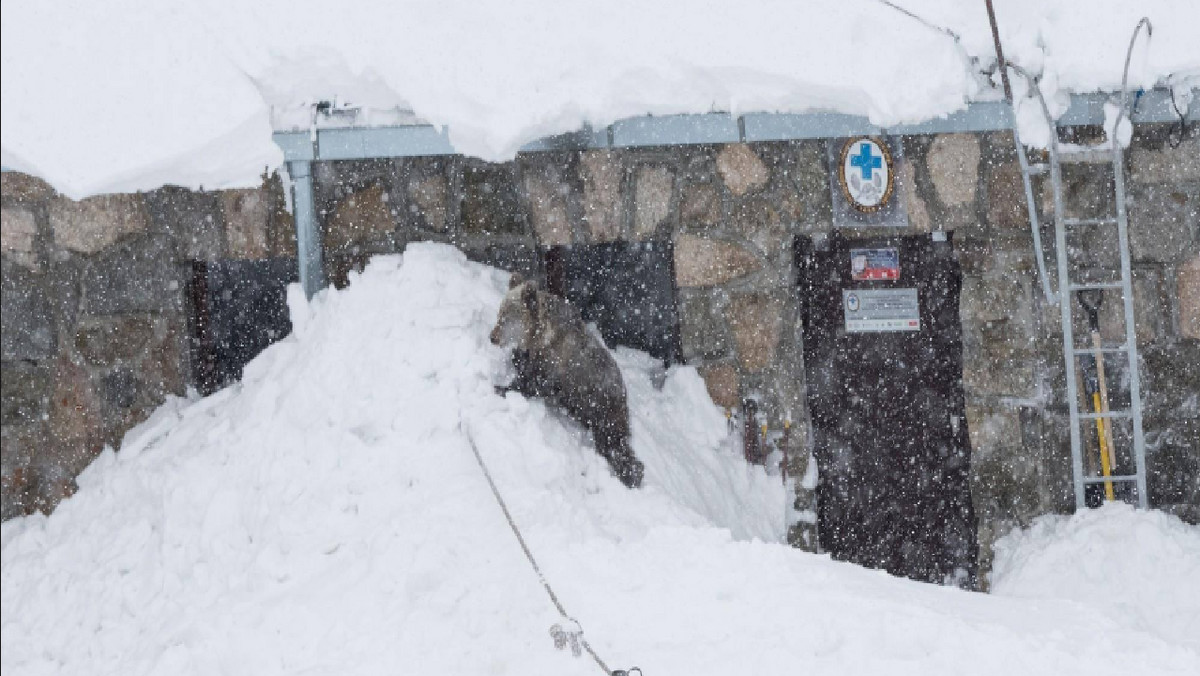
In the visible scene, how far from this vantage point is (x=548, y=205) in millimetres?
6293

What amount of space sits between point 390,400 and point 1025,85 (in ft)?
11.8

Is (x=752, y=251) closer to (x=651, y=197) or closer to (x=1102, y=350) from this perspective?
(x=651, y=197)

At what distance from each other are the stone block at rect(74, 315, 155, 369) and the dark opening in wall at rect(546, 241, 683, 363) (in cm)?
235

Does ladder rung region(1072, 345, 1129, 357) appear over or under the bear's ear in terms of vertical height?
under

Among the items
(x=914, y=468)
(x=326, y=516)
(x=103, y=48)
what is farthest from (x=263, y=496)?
(x=914, y=468)

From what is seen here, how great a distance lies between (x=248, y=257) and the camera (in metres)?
6.46

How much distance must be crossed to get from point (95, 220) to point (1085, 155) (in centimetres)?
551

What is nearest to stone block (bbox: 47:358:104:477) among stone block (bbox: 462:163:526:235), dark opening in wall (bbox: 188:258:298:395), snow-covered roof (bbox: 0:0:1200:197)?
dark opening in wall (bbox: 188:258:298:395)

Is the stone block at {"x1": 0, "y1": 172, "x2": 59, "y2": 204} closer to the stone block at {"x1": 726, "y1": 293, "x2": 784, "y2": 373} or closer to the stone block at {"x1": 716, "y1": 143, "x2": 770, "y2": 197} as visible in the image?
the stone block at {"x1": 716, "y1": 143, "x2": 770, "y2": 197}

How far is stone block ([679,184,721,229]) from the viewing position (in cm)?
633

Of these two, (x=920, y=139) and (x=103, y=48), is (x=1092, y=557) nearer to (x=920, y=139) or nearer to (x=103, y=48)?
(x=920, y=139)

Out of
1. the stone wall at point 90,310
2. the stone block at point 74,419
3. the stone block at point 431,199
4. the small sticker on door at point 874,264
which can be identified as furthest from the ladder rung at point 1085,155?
the stone block at point 74,419

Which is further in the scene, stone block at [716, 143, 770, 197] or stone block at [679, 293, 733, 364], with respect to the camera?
stone block at [679, 293, 733, 364]

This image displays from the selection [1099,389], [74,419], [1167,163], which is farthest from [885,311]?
[74,419]
